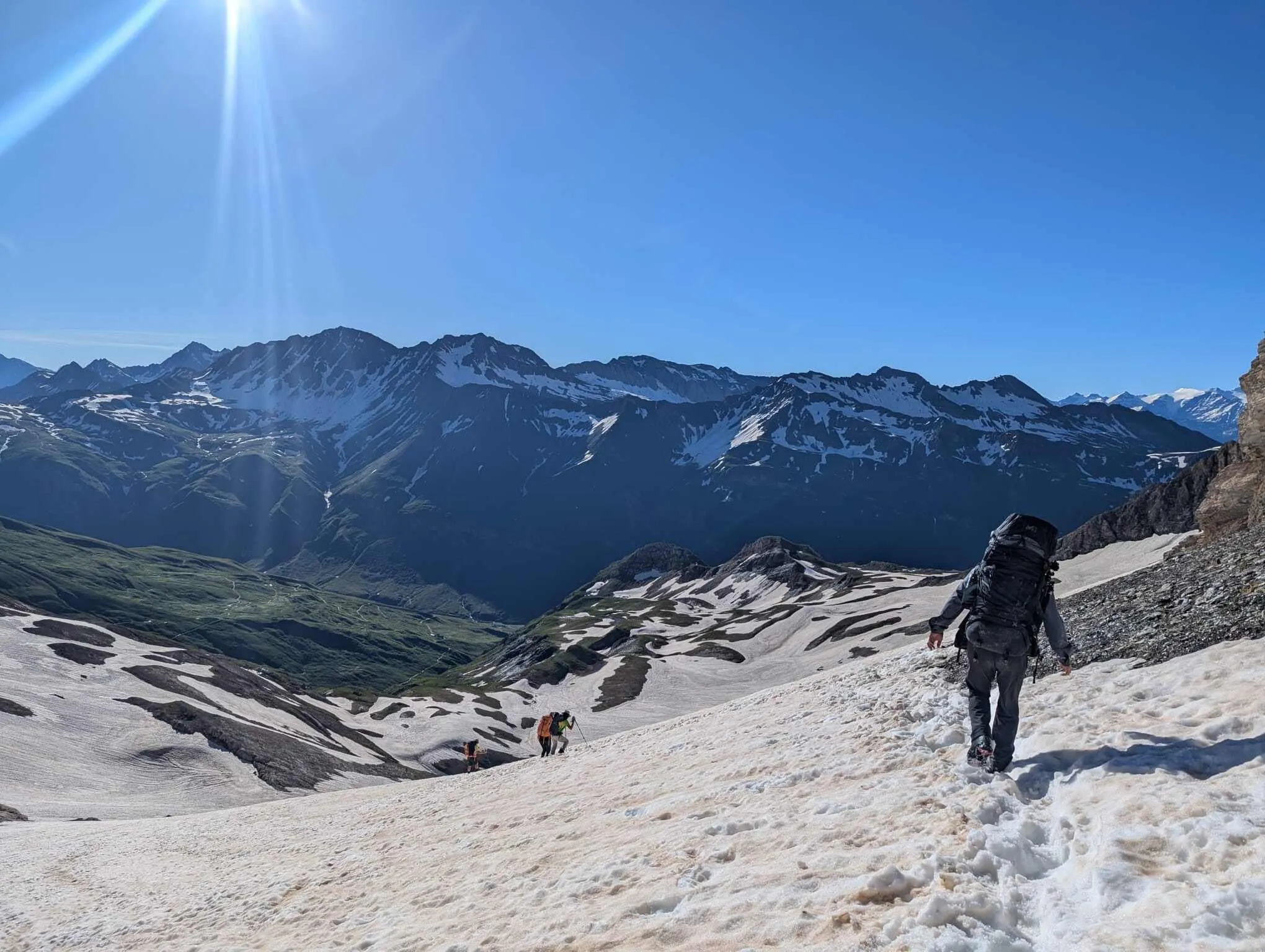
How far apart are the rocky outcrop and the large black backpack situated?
111 m

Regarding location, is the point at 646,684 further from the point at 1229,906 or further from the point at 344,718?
the point at 1229,906

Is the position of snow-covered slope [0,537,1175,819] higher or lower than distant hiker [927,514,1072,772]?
lower

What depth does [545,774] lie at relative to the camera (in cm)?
2212

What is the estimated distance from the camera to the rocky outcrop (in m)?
106

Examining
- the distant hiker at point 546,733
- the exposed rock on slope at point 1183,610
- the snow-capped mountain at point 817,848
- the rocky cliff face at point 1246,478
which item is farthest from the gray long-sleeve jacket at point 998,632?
the rocky cliff face at point 1246,478

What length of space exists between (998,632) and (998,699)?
97cm

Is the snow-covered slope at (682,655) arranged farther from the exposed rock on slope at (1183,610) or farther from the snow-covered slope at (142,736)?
the exposed rock on slope at (1183,610)

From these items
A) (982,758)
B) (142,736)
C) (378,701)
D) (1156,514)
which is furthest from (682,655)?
(982,758)

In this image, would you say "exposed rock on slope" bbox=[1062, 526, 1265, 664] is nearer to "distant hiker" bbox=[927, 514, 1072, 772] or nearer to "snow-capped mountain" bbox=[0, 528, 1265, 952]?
"snow-capped mountain" bbox=[0, 528, 1265, 952]

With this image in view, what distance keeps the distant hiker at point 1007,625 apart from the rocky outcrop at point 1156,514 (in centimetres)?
11078

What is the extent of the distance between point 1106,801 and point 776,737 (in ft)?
29.1

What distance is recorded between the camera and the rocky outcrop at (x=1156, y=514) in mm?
106312

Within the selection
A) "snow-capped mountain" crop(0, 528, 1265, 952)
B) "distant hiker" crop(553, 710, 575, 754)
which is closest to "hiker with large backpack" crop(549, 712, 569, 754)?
"distant hiker" crop(553, 710, 575, 754)

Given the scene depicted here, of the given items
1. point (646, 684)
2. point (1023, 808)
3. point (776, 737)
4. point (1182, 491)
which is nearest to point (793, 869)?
point (1023, 808)
